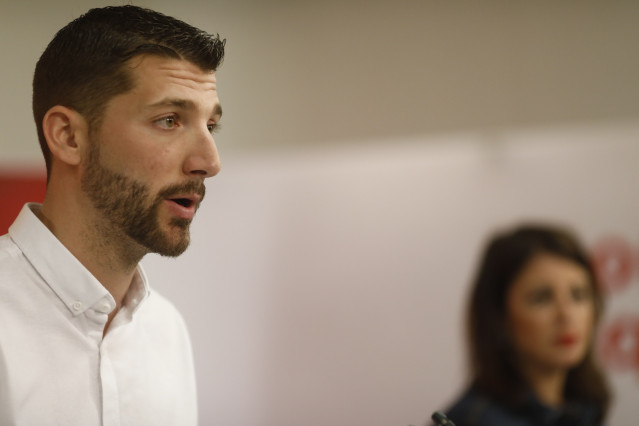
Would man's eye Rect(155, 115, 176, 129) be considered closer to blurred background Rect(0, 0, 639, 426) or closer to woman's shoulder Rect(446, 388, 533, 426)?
blurred background Rect(0, 0, 639, 426)

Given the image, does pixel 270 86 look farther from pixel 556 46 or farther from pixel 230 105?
pixel 556 46

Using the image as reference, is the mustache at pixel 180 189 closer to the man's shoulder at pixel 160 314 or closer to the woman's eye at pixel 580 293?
the man's shoulder at pixel 160 314

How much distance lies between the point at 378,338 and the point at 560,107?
67cm

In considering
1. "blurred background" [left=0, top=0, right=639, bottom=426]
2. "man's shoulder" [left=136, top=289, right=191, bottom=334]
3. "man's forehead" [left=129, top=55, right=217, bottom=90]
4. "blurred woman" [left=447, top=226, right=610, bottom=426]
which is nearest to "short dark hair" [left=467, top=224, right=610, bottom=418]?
"blurred woman" [left=447, top=226, right=610, bottom=426]

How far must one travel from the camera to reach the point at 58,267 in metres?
0.37

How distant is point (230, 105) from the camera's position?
0.53 meters

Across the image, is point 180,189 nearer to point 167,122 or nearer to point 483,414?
point 167,122

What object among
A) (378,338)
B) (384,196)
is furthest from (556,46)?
(378,338)

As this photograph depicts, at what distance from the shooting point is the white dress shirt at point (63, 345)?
355 mm

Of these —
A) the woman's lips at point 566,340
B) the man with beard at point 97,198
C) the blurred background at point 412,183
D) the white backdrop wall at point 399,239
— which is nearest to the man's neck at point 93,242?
the man with beard at point 97,198

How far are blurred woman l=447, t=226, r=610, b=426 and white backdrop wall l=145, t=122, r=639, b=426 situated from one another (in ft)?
0.36

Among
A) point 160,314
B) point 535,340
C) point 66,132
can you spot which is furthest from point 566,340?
point 66,132

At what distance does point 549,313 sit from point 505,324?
0.08m

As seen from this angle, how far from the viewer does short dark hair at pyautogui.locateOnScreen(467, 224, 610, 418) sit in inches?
42.3
